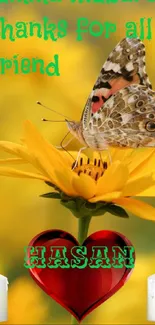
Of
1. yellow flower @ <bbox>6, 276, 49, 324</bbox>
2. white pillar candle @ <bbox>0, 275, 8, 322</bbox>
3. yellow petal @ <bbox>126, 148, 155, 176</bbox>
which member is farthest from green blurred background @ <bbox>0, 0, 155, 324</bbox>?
yellow petal @ <bbox>126, 148, 155, 176</bbox>

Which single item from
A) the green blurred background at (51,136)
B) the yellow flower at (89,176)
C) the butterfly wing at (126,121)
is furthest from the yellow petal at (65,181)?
→ the green blurred background at (51,136)

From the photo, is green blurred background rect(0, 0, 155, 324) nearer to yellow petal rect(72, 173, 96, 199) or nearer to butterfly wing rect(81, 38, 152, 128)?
butterfly wing rect(81, 38, 152, 128)

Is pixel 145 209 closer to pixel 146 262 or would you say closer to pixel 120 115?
pixel 120 115

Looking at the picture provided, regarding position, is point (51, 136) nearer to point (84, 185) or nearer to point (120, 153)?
point (120, 153)

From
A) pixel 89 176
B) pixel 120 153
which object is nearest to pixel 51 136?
pixel 120 153

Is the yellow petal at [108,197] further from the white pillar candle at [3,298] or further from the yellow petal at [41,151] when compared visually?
the white pillar candle at [3,298]

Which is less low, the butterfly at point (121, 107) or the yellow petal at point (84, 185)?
the butterfly at point (121, 107)

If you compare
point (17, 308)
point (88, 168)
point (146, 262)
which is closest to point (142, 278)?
point (146, 262)
